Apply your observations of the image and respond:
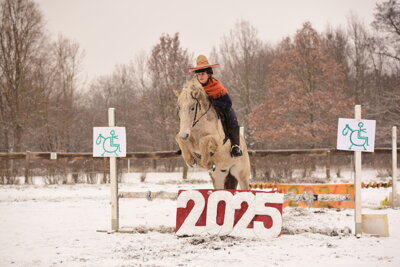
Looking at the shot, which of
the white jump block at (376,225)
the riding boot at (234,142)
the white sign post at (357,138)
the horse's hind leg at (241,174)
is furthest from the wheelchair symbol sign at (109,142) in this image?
the white jump block at (376,225)

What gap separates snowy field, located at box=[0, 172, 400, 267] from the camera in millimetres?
3918

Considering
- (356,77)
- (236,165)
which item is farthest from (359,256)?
(356,77)

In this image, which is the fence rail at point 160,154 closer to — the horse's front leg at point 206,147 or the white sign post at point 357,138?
the white sign post at point 357,138

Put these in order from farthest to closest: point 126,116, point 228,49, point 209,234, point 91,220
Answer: point 126,116 < point 228,49 < point 91,220 < point 209,234

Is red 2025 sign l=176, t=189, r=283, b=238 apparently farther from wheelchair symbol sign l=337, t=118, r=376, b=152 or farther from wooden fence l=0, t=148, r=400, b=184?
wooden fence l=0, t=148, r=400, b=184

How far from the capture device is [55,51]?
23.0m

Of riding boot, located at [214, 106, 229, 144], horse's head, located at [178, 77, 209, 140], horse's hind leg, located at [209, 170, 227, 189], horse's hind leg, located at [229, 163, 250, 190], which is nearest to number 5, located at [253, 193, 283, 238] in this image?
horse's hind leg, located at [229, 163, 250, 190]

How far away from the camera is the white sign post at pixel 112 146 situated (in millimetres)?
5727

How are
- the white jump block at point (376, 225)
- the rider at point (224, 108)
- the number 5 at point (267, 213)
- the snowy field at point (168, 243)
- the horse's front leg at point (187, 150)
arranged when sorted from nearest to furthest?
the horse's front leg at point (187, 150)
the snowy field at point (168, 243)
the rider at point (224, 108)
the number 5 at point (267, 213)
the white jump block at point (376, 225)

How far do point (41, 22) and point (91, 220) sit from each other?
13601 mm

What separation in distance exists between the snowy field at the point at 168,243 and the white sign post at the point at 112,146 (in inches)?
21.1

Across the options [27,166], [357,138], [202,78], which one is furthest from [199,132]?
[27,166]

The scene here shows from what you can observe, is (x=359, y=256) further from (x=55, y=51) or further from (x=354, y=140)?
(x=55, y=51)

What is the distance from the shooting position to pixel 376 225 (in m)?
5.13
